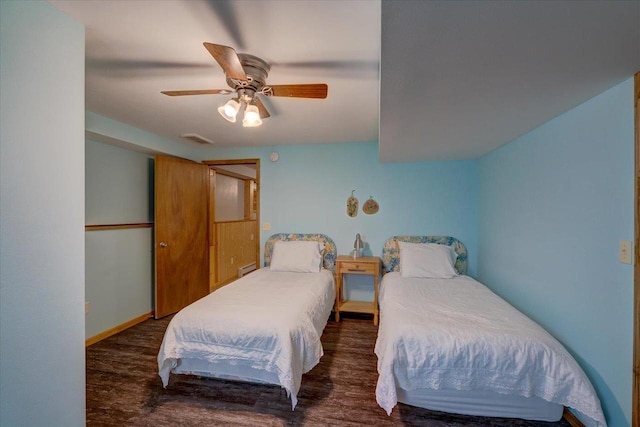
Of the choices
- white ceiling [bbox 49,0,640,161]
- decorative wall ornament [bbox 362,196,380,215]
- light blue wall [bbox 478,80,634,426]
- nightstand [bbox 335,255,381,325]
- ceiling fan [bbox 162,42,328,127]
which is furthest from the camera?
decorative wall ornament [bbox 362,196,380,215]

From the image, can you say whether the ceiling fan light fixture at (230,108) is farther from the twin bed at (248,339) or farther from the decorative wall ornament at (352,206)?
the decorative wall ornament at (352,206)

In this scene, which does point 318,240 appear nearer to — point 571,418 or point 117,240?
point 117,240

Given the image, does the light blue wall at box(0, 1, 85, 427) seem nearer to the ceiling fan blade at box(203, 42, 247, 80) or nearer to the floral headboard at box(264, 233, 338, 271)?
the ceiling fan blade at box(203, 42, 247, 80)

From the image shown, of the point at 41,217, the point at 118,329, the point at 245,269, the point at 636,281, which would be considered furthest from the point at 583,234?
the point at 245,269

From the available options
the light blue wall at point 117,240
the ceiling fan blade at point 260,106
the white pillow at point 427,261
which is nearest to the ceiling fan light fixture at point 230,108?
the ceiling fan blade at point 260,106

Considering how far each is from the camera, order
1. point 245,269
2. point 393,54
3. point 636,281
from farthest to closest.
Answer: point 245,269, point 636,281, point 393,54

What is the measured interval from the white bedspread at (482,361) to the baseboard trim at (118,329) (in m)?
2.83

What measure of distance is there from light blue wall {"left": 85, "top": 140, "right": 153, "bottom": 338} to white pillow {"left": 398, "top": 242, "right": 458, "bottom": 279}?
3153 millimetres

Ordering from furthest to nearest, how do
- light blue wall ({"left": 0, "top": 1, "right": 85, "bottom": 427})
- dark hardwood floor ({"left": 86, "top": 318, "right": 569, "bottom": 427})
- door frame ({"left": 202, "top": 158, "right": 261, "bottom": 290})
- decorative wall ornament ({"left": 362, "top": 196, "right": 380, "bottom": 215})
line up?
door frame ({"left": 202, "top": 158, "right": 261, "bottom": 290}) < decorative wall ornament ({"left": 362, "top": 196, "right": 380, "bottom": 215}) < dark hardwood floor ({"left": 86, "top": 318, "right": 569, "bottom": 427}) < light blue wall ({"left": 0, "top": 1, "right": 85, "bottom": 427})

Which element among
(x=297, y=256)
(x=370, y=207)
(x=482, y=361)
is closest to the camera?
(x=482, y=361)

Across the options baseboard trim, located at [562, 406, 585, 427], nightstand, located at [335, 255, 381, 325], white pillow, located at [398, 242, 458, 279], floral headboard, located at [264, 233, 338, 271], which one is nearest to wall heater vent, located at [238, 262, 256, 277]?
floral headboard, located at [264, 233, 338, 271]

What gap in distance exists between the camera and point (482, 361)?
1523 millimetres

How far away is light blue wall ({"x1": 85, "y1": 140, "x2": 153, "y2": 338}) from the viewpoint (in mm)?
2643

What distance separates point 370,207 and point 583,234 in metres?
2.10
